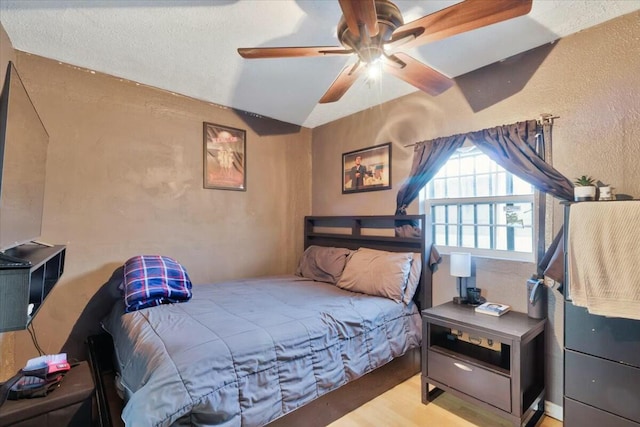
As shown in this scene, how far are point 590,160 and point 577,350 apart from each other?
116 centimetres

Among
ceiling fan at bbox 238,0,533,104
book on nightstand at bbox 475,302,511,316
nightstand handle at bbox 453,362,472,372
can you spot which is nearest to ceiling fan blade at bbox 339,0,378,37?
ceiling fan at bbox 238,0,533,104

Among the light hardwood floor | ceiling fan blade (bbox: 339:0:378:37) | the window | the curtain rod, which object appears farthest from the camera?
the window

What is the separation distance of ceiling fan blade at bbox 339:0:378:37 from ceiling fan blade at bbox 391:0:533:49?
19cm

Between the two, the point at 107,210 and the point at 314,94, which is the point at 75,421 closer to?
the point at 107,210

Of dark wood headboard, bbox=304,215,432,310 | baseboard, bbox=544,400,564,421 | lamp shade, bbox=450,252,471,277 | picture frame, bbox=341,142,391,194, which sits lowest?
baseboard, bbox=544,400,564,421

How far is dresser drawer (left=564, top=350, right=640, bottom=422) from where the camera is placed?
1.48 m

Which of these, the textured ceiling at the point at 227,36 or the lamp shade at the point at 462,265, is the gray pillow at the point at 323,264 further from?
the textured ceiling at the point at 227,36

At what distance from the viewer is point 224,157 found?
326 centimetres

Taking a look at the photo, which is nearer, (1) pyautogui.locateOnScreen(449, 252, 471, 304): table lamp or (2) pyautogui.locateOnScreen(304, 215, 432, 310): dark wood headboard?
(1) pyautogui.locateOnScreen(449, 252, 471, 304): table lamp

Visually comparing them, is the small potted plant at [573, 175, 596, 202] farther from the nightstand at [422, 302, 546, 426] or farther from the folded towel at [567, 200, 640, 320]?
the nightstand at [422, 302, 546, 426]

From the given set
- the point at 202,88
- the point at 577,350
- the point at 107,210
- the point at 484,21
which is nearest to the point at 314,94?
the point at 202,88

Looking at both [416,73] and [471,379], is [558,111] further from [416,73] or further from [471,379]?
[471,379]

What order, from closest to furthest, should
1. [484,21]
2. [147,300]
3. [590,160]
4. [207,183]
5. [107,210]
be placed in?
1. [484,21]
2. [590,160]
3. [147,300]
4. [107,210]
5. [207,183]

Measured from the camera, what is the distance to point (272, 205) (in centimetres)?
366
